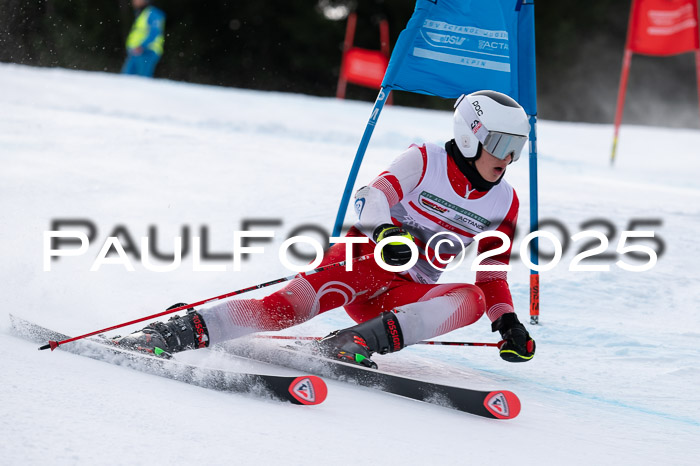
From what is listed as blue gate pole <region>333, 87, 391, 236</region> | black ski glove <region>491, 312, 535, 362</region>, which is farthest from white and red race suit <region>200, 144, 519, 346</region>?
blue gate pole <region>333, 87, 391, 236</region>

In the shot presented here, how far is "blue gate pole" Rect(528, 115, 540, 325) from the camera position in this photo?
367 cm

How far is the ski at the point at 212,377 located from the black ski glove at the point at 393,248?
2.22ft

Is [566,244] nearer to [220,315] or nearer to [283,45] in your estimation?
[220,315]

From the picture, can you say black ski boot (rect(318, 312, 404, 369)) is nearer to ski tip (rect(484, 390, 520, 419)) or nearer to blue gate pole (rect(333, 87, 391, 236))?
ski tip (rect(484, 390, 520, 419))

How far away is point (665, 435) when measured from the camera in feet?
8.16

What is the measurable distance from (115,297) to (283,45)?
18439 mm

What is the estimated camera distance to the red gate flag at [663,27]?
879cm

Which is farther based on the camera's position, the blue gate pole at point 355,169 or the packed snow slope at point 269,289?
the blue gate pole at point 355,169

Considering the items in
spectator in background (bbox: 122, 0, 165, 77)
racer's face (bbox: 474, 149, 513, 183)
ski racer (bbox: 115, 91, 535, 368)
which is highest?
spectator in background (bbox: 122, 0, 165, 77)

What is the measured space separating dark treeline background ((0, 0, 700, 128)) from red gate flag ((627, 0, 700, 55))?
11.0 meters

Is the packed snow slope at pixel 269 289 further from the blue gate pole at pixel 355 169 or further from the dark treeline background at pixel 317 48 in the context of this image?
the dark treeline background at pixel 317 48

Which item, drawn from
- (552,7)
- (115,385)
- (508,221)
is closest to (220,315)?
(115,385)

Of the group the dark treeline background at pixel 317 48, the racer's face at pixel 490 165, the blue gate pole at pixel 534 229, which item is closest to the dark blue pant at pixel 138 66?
the dark treeline background at pixel 317 48
